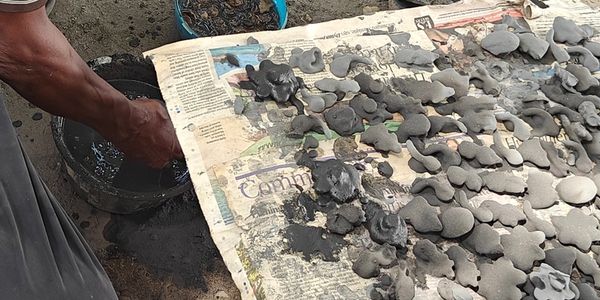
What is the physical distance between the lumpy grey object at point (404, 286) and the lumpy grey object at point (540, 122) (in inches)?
24.2

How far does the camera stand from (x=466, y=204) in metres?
1.52

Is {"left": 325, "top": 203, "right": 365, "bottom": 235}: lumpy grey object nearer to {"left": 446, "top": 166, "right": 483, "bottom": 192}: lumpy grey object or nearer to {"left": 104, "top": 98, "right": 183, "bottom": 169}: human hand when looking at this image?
{"left": 446, "top": 166, "right": 483, "bottom": 192}: lumpy grey object

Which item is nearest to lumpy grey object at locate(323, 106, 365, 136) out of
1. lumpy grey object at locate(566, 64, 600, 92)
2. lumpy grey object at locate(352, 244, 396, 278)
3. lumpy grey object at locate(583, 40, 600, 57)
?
lumpy grey object at locate(352, 244, 396, 278)

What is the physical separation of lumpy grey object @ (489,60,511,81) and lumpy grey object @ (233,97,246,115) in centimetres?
72

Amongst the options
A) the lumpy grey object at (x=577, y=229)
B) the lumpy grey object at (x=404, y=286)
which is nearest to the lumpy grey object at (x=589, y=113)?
the lumpy grey object at (x=577, y=229)

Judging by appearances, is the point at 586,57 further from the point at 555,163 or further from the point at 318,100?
the point at 318,100

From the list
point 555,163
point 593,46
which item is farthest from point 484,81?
point 593,46

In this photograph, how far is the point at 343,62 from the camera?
1785 mm

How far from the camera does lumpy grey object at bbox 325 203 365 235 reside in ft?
4.72

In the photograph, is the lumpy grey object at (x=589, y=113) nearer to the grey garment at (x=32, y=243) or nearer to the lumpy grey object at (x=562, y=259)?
the lumpy grey object at (x=562, y=259)

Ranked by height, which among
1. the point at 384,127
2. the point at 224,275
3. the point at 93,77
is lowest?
the point at 224,275

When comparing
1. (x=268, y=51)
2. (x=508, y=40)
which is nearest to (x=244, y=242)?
(x=268, y=51)

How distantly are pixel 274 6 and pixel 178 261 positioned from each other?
104cm

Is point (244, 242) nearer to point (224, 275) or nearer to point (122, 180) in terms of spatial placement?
point (224, 275)
